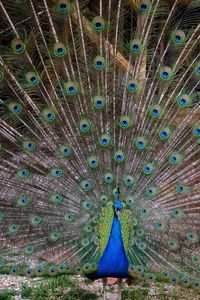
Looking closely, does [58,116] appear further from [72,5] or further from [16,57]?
[72,5]

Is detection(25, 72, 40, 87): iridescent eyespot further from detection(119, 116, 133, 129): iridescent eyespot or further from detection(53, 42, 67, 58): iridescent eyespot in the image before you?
detection(119, 116, 133, 129): iridescent eyespot

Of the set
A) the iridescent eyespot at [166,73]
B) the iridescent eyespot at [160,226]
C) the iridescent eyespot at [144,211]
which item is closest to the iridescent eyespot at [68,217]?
the iridescent eyespot at [144,211]

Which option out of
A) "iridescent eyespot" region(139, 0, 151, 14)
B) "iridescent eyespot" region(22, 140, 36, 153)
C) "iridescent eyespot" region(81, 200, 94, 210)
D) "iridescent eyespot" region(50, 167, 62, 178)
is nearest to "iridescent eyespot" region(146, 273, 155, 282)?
"iridescent eyespot" region(81, 200, 94, 210)

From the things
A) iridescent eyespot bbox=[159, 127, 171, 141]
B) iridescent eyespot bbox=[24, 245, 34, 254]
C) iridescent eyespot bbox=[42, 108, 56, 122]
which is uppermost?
iridescent eyespot bbox=[42, 108, 56, 122]

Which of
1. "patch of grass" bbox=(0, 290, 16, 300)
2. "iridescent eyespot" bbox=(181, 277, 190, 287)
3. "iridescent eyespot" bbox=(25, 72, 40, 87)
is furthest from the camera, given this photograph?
"patch of grass" bbox=(0, 290, 16, 300)

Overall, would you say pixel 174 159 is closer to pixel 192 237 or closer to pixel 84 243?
pixel 192 237

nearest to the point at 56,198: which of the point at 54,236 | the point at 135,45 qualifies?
the point at 54,236

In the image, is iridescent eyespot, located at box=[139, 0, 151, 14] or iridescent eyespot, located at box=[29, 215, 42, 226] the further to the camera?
iridescent eyespot, located at box=[29, 215, 42, 226]
